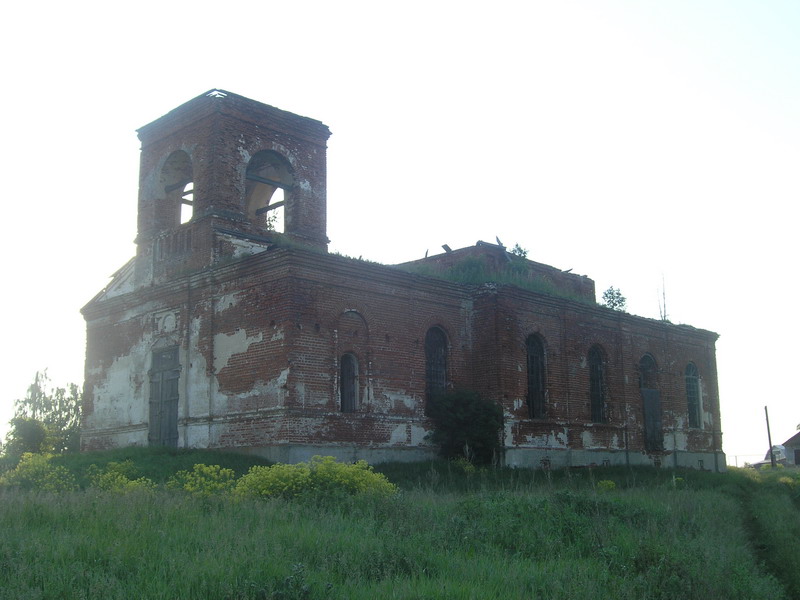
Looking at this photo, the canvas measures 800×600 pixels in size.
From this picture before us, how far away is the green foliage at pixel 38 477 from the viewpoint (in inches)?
608

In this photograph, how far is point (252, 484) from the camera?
13336mm

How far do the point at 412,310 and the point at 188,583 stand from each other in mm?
14744

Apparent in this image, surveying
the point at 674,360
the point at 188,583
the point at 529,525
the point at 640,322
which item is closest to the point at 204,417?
the point at 529,525

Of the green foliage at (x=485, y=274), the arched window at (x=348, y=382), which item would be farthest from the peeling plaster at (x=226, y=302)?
the green foliage at (x=485, y=274)

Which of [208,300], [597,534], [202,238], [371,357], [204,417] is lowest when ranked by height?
[597,534]

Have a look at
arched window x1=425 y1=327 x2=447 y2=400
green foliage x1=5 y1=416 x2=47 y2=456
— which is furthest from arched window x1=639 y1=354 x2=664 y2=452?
green foliage x1=5 y1=416 x2=47 y2=456

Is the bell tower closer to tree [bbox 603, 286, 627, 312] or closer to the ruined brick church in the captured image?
the ruined brick church

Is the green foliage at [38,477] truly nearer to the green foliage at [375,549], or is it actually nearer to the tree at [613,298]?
the green foliage at [375,549]

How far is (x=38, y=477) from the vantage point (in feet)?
53.3

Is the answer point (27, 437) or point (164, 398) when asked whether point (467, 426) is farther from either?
point (27, 437)

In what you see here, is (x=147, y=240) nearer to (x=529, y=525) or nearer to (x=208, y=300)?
(x=208, y=300)

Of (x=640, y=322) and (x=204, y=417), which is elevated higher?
(x=640, y=322)

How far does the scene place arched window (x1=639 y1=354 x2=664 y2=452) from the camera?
27.8 m

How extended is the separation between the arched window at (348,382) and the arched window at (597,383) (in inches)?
350
